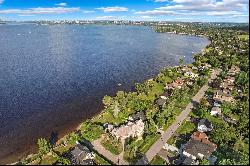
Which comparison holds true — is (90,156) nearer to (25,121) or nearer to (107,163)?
(107,163)

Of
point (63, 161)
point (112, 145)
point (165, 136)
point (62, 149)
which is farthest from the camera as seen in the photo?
point (165, 136)

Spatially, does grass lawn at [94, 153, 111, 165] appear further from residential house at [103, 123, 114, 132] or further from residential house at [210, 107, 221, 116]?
residential house at [210, 107, 221, 116]

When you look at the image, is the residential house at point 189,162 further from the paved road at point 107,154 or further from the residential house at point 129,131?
the residential house at point 129,131

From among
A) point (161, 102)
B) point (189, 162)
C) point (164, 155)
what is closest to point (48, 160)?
point (164, 155)

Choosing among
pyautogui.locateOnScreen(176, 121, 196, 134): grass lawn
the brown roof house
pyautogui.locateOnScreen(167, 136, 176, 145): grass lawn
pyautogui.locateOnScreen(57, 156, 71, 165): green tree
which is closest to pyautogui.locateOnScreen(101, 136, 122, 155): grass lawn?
pyautogui.locateOnScreen(57, 156, 71, 165): green tree

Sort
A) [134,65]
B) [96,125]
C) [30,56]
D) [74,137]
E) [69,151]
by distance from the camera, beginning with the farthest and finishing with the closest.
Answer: [30,56] → [134,65] → [96,125] → [74,137] → [69,151]

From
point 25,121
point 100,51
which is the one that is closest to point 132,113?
point 25,121

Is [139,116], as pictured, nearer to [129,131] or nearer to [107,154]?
[129,131]
